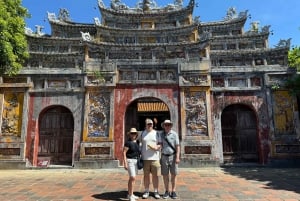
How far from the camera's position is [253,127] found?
12.1m

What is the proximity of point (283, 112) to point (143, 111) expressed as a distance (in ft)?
24.5

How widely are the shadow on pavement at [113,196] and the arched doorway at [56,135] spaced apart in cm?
647

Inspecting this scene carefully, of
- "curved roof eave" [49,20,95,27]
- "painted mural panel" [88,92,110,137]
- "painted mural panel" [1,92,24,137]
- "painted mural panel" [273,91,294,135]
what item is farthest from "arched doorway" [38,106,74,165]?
"curved roof eave" [49,20,95,27]

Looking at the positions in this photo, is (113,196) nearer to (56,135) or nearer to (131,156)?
(131,156)

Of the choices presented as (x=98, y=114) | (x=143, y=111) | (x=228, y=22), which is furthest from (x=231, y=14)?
(x=98, y=114)

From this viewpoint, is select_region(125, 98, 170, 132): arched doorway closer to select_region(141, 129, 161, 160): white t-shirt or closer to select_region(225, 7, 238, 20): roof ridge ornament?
select_region(141, 129, 161, 160): white t-shirt

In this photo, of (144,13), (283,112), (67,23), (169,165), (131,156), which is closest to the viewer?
(131,156)

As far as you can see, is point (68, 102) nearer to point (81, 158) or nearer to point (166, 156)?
point (81, 158)

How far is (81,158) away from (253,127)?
25.8 ft

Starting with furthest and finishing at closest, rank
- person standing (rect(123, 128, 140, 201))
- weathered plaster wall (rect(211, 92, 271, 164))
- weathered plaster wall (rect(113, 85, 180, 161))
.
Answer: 1. weathered plaster wall (rect(113, 85, 180, 161))
2. weathered plaster wall (rect(211, 92, 271, 164))
3. person standing (rect(123, 128, 140, 201))

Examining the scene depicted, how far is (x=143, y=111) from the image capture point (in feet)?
51.4

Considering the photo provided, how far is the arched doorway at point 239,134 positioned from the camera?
39.3 feet

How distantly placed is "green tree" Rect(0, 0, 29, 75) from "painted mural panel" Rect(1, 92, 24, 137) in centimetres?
140

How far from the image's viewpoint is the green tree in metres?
9.93
